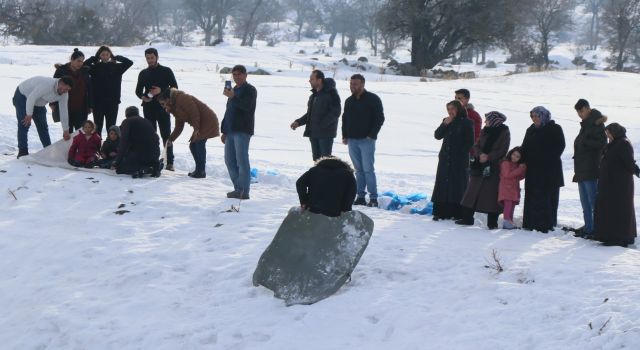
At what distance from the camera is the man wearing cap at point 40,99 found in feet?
34.4

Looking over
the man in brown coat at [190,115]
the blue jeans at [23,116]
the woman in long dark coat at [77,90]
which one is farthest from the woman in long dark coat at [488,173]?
the blue jeans at [23,116]

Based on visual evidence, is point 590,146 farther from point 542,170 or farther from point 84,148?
point 84,148

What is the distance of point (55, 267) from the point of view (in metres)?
7.31

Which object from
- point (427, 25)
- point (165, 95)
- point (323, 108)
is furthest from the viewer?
point (427, 25)

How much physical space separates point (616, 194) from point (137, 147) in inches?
238

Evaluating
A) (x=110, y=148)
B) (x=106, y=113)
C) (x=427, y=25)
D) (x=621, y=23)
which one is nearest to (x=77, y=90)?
(x=106, y=113)

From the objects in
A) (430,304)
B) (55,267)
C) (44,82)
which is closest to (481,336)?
(430,304)

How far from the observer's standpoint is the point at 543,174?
8.57 metres

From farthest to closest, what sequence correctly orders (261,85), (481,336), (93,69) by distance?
1. (261,85)
2. (93,69)
3. (481,336)

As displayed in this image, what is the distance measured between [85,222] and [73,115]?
10.4 feet

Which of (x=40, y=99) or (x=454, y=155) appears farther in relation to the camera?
(x=40, y=99)

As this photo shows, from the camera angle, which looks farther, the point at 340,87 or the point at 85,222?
the point at 340,87

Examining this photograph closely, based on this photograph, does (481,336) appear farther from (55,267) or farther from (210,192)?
(210,192)

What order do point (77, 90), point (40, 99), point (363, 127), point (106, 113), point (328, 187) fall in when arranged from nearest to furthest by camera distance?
1. point (328, 187)
2. point (363, 127)
3. point (40, 99)
4. point (77, 90)
5. point (106, 113)
